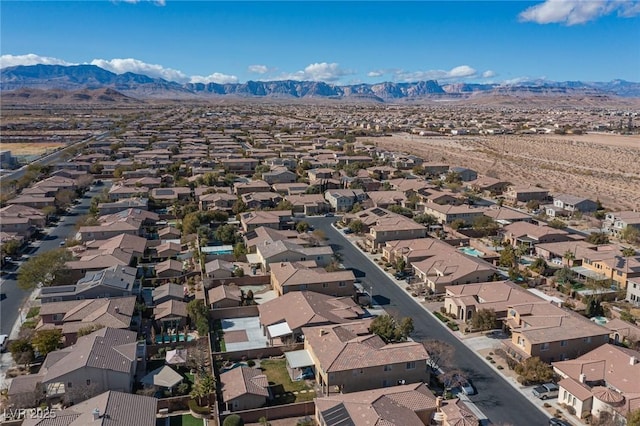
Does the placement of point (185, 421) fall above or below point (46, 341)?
below

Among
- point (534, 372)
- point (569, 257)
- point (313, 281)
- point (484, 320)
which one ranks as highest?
point (569, 257)

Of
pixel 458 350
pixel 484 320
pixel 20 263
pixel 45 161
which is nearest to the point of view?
pixel 458 350

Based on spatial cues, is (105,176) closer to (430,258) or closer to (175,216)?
(175,216)

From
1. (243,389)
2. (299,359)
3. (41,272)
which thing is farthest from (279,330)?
(41,272)

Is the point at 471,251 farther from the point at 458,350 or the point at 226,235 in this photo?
the point at 226,235

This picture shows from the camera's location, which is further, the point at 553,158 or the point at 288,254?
the point at 553,158
